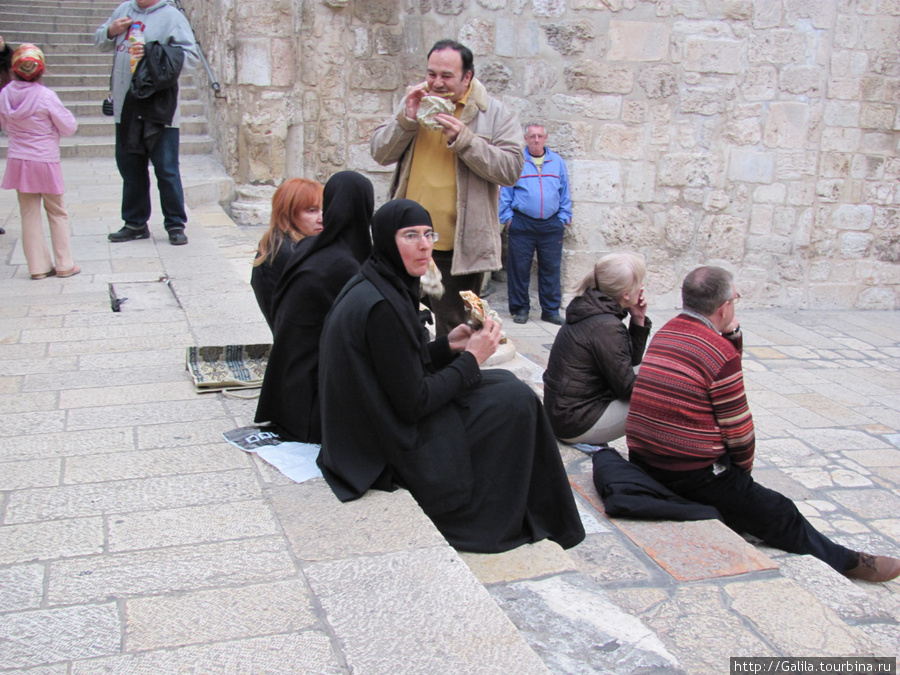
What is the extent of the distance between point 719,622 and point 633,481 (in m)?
0.99

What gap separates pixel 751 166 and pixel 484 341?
6.19 meters

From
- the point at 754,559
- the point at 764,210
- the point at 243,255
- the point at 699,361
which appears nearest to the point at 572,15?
the point at 764,210

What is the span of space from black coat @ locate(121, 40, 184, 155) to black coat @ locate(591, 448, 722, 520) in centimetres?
423

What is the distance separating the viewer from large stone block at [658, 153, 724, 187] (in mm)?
7992

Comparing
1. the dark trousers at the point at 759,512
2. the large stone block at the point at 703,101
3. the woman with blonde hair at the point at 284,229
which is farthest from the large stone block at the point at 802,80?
the woman with blonde hair at the point at 284,229

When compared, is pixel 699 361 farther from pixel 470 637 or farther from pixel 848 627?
pixel 470 637

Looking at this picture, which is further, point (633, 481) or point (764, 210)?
point (764, 210)

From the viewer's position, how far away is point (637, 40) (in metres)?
7.70

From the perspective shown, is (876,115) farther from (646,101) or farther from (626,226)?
(626,226)

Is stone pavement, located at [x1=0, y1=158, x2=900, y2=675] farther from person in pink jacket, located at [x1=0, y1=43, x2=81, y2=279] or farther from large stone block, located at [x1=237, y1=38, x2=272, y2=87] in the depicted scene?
large stone block, located at [x1=237, y1=38, x2=272, y2=87]

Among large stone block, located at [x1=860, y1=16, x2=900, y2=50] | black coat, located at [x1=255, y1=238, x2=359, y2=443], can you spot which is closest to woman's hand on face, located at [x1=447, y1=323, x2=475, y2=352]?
black coat, located at [x1=255, y1=238, x2=359, y2=443]

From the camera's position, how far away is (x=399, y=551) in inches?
89.4

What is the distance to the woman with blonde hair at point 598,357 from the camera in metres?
3.92

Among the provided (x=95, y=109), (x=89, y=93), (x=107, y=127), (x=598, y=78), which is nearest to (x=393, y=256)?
(x=598, y=78)
